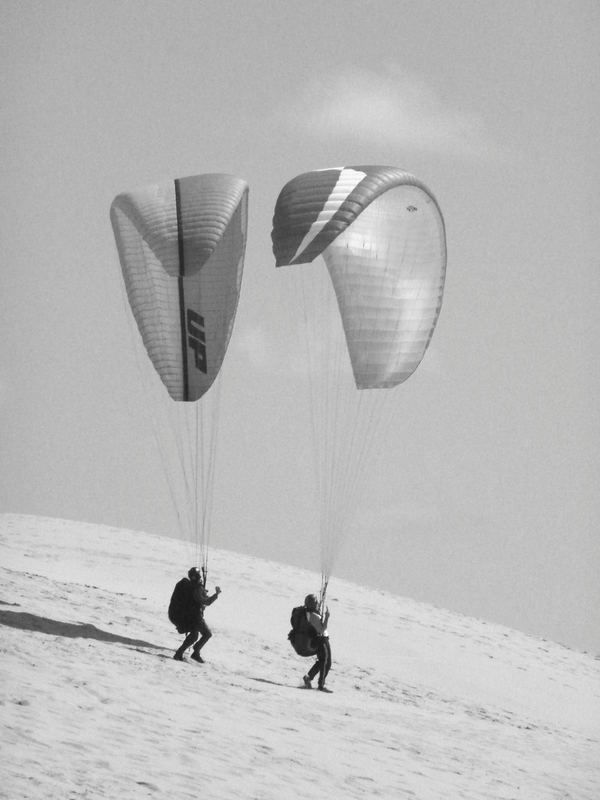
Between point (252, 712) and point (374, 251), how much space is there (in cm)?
593

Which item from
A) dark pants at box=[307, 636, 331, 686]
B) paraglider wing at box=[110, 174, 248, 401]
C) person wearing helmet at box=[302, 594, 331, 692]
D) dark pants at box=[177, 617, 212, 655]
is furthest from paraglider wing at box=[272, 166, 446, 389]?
dark pants at box=[177, 617, 212, 655]

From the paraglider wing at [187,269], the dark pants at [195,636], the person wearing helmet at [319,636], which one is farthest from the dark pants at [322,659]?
the paraglider wing at [187,269]

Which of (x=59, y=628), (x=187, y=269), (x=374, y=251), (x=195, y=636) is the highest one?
(x=374, y=251)

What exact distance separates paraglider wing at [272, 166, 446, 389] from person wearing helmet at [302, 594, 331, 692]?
9.76 ft

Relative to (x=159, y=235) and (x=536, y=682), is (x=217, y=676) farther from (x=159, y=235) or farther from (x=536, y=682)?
(x=536, y=682)

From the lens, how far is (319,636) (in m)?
13.3

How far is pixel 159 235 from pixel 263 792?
698 cm

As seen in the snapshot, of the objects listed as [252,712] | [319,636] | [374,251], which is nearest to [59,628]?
[319,636]

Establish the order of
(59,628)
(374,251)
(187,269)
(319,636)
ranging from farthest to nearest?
1. (374,251)
2. (187,269)
3. (59,628)
4. (319,636)

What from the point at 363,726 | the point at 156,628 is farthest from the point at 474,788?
the point at 156,628

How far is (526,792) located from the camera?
36.0 feet

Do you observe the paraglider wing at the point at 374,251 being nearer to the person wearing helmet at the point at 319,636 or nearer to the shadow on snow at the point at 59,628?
the person wearing helmet at the point at 319,636

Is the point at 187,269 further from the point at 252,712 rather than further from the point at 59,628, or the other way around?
the point at 252,712

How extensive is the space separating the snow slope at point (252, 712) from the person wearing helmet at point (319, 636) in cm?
28
